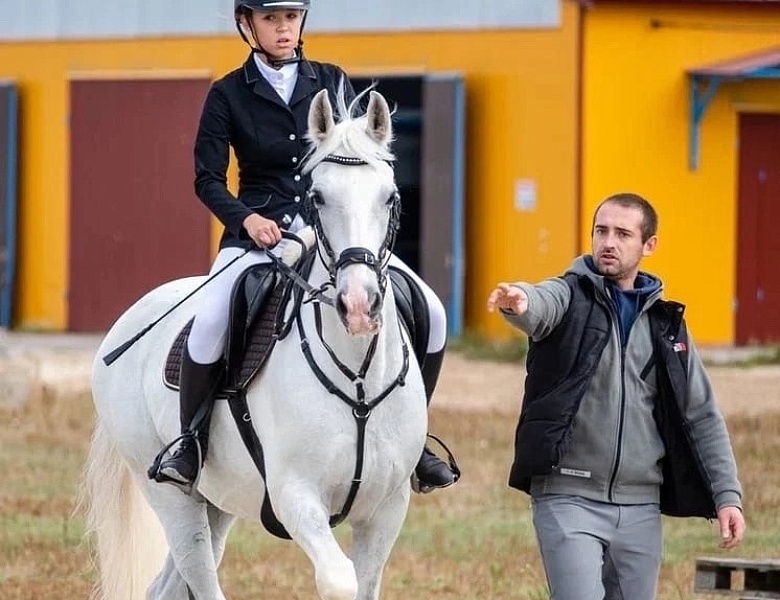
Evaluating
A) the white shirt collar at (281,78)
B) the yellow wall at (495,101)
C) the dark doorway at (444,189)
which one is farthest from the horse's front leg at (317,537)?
the dark doorway at (444,189)

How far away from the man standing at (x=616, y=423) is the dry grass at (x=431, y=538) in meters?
2.59

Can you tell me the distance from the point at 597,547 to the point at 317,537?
911 millimetres

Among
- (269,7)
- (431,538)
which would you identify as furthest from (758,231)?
(269,7)

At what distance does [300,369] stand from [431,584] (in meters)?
3.21

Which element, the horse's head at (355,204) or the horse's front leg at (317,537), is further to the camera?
the horse's front leg at (317,537)

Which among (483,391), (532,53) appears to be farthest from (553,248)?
(483,391)

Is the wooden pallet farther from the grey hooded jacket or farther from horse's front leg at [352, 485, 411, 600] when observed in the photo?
horse's front leg at [352, 485, 411, 600]

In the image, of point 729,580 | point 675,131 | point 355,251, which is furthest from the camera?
point 675,131

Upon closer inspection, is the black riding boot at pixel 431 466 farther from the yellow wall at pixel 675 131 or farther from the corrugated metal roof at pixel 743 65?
the corrugated metal roof at pixel 743 65

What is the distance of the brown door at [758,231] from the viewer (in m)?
22.3

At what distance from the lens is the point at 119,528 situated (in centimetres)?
834

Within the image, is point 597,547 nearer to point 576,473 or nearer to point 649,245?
point 576,473

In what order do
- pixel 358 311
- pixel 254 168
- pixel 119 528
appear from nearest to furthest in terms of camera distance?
pixel 358 311, pixel 254 168, pixel 119 528

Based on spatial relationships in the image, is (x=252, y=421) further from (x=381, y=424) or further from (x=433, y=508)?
(x=433, y=508)
